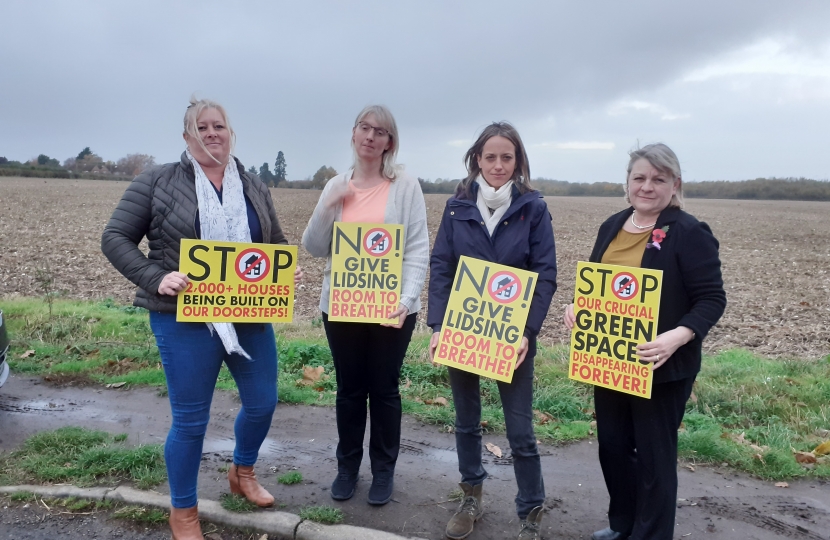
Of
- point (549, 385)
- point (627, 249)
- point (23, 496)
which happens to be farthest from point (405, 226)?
point (549, 385)

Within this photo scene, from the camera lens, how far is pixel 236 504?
12.4 ft

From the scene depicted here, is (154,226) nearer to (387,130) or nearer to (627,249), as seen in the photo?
(387,130)

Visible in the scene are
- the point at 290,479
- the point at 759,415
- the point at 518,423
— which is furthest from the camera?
the point at 759,415

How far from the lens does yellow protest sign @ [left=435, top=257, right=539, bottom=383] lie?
3.27 meters

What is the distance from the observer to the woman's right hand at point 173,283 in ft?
10.2

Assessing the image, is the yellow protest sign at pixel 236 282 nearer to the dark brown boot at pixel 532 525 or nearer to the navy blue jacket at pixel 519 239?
the navy blue jacket at pixel 519 239

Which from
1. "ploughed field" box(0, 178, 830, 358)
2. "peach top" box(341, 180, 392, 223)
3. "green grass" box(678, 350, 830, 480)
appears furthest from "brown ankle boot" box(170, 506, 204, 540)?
"ploughed field" box(0, 178, 830, 358)

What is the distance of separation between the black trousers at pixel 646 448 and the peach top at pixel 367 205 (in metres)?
1.67

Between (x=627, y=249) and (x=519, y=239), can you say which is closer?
(x=627, y=249)

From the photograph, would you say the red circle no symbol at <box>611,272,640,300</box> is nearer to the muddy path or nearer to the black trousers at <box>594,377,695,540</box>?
the black trousers at <box>594,377,695,540</box>

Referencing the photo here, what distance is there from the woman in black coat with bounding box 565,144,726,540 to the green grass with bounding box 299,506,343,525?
5.54 feet

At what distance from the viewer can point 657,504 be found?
3100 mm

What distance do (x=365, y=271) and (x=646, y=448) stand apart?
1858 millimetres

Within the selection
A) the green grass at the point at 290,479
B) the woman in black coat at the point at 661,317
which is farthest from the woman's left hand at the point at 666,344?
the green grass at the point at 290,479
